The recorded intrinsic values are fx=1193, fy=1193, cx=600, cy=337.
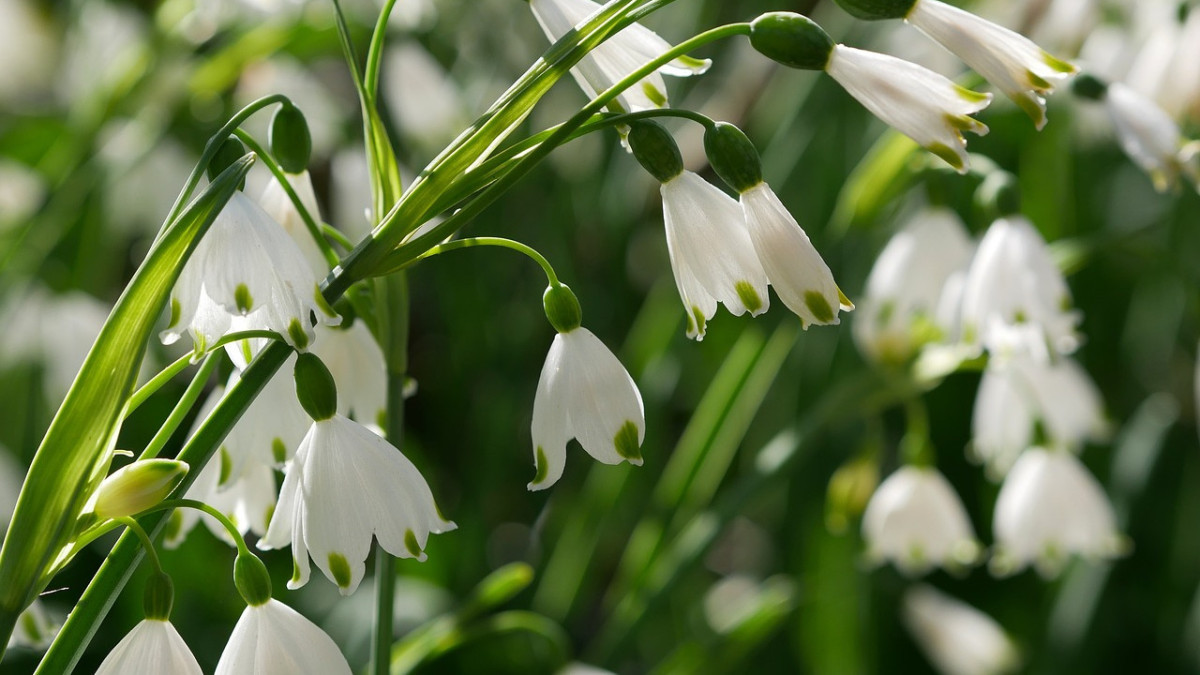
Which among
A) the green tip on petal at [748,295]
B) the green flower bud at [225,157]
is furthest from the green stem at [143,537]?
the green tip on petal at [748,295]

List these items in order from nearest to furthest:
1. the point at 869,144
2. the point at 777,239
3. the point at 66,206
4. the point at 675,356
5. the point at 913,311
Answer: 1. the point at 777,239
2. the point at 913,311
3. the point at 66,206
4. the point at 675,356
5. the point at 869,144

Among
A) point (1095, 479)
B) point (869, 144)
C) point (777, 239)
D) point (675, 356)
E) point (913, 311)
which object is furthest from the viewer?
point (869, 144)

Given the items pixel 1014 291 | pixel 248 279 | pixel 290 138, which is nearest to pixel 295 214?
pixel 290 138

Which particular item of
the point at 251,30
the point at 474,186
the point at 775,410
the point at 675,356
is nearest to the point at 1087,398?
the point at 675,356

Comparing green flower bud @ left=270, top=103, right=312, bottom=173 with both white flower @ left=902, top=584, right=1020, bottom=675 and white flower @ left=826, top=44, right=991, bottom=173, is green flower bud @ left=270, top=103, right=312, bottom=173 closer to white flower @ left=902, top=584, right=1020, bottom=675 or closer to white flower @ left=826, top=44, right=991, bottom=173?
white flower @ left=826, top=44, right=991, bottom=173

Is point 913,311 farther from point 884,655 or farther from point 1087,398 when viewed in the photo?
point 884,655

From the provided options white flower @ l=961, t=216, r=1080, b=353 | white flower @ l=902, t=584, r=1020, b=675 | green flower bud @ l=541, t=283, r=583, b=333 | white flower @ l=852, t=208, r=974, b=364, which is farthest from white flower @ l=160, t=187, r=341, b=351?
white flower @ l=902, t=584, r=1020, b=675
